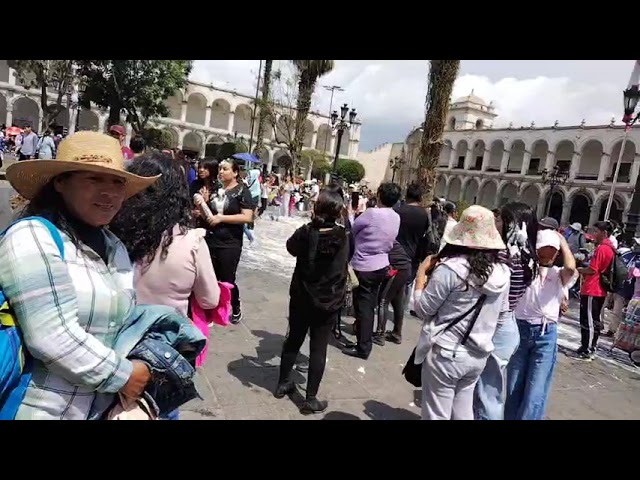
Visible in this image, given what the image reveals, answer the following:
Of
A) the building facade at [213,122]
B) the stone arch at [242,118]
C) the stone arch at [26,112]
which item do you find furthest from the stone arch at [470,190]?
the stone arch at [26,112]

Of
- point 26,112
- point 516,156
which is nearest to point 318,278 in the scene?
point 26,112

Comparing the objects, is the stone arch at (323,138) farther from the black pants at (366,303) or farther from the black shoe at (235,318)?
the black pants at (366,303)

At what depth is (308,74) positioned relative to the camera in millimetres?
24328

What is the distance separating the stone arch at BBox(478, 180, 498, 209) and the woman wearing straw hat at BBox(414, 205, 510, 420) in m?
54.1

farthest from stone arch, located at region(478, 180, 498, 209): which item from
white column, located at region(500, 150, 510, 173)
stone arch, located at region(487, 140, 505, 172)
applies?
white column, located at region(500, 150, 510, 173)

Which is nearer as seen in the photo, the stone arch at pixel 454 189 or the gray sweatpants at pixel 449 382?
the gray sweatpants at pixel 449 382

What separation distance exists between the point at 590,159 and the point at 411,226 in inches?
1912

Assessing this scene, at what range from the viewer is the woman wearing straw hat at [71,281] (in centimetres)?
136

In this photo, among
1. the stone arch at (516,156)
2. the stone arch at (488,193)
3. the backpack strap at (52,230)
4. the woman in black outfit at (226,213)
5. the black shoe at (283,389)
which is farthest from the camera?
the stone arch at (488,193)

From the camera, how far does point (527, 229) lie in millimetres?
A: 3404

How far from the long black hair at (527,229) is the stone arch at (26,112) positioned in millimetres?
50482
